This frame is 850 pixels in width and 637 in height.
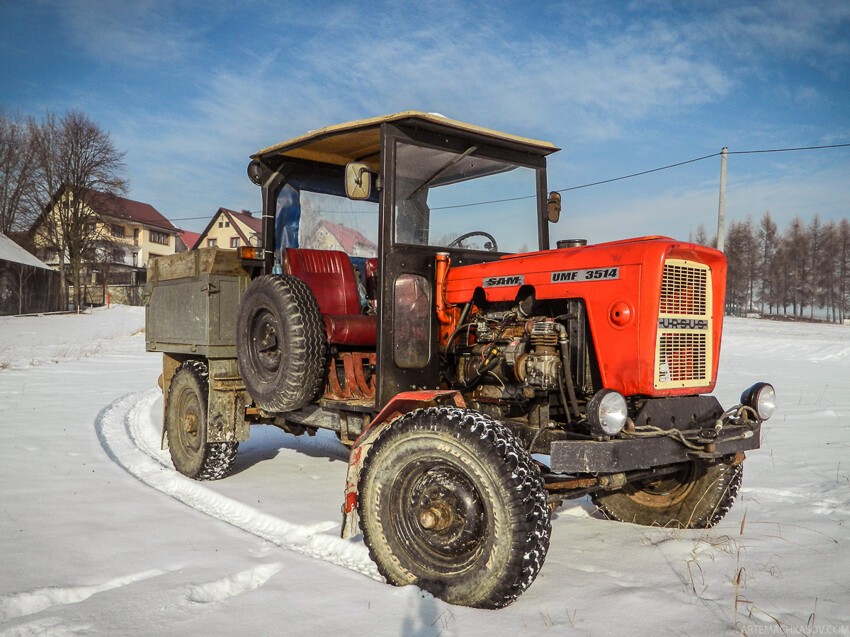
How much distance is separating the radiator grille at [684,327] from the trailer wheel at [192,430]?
3.68 meters

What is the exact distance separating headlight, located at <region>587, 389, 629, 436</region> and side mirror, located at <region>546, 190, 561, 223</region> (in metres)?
2.05

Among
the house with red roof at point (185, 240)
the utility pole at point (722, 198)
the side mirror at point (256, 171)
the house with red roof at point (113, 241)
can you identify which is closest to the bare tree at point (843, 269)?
the utility pole at point (722, 198)

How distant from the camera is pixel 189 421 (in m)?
5.86

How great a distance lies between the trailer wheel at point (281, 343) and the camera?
14.6 ft

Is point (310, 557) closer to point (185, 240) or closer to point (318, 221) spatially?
point (318, 221)

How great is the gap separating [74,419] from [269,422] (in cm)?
361

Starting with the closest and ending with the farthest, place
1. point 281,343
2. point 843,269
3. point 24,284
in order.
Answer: point 281,343
point 24,284
point 843,269

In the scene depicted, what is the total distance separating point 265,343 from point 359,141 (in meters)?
1.68

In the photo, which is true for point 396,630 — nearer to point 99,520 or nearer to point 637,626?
point 637,626

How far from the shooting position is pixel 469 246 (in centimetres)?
471

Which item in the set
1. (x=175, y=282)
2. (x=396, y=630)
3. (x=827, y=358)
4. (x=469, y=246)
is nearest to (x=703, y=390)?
(x=469, y=246)

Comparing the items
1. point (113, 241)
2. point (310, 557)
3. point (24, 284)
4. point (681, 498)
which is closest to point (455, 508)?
point (310, 557)

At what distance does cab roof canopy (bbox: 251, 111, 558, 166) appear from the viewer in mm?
4172

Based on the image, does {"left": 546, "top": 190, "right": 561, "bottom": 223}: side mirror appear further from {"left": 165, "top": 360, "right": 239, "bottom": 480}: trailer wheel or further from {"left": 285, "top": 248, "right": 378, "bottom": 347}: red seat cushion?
{"left": 165, "top": 360, "right": 239, "bottom": 480}: trailer wheel
